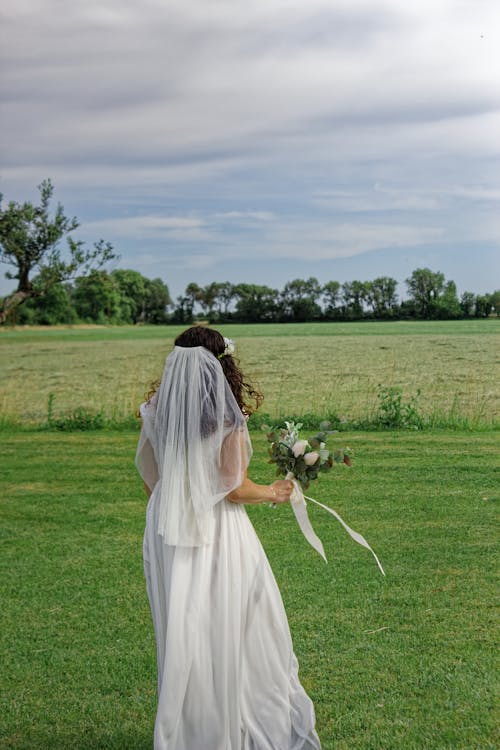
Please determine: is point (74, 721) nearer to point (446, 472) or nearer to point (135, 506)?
point (135, 506)

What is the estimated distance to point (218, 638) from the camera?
3.69 metres

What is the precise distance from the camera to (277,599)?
3.89 metres

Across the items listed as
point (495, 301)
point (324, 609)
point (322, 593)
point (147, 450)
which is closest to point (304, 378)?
point (322, 593)

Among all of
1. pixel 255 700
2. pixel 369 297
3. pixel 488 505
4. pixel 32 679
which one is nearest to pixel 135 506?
pixel 488 505

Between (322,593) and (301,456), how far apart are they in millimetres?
2944

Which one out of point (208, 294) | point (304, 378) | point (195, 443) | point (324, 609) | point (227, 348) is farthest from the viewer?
point (208, 294)

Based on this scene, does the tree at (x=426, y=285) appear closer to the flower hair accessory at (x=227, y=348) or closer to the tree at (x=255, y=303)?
the tree at (x=255, y=303)

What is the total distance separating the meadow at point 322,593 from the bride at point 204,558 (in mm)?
765

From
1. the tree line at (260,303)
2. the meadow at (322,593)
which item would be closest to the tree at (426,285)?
the tree line at (260,303)

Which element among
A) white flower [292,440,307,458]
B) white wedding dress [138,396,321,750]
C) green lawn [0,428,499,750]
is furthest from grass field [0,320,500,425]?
green lawn [0,428,499,750]

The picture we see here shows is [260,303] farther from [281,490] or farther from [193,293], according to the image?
[281,490]

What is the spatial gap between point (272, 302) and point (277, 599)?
259 feet

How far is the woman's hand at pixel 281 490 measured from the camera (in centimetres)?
390

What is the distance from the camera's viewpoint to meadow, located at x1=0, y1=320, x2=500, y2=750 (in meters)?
4.59
